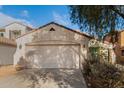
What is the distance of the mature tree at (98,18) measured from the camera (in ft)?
37.9

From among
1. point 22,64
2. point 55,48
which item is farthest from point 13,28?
point 55,48

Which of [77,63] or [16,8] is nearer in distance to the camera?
[77,63]

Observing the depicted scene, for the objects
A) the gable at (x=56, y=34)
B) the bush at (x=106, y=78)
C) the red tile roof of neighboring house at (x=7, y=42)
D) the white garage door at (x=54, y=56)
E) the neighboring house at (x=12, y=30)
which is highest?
the neighboring house at (x=12, y=30)

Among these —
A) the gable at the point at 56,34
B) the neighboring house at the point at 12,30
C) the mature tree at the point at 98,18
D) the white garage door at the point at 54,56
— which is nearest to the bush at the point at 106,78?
the mature tree at the point at 98,18

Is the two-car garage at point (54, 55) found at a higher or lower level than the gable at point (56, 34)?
lower

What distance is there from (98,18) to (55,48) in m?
6.43

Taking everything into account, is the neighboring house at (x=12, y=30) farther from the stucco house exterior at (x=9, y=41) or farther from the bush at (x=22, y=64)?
the bush at (x=22, y=64)

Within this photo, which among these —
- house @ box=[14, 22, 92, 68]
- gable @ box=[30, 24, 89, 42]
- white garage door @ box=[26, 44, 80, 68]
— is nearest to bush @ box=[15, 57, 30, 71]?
house @ box=[14, 22, 92, 68]

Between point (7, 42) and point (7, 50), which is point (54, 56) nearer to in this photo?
point (7, 50)

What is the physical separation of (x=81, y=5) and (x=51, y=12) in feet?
19.2

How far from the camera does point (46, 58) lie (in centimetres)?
1752

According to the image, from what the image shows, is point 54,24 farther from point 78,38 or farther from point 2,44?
point 2,44

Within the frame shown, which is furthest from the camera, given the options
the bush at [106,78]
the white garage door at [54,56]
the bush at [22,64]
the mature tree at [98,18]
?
the bush at [22,64]
